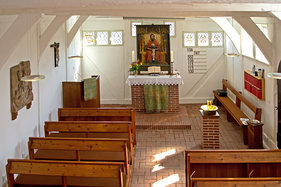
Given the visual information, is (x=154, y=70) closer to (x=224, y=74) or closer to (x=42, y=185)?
(x=224, y=74)

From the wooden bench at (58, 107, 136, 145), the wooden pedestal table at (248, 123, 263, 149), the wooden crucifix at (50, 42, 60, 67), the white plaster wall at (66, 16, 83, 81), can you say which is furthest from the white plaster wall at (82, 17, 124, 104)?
the wooden pedestal table at (248, 123, 263, 149)

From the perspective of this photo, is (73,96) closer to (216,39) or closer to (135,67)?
(135,67)

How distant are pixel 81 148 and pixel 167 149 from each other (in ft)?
11.3

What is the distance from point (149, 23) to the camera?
16016 mm

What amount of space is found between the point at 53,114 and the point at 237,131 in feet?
18.7

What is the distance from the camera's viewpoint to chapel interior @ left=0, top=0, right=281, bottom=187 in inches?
264

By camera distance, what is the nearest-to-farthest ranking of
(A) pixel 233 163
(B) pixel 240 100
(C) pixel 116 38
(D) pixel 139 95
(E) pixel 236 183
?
(E) pixel 236 183 < (A) pixel 233 163 < (B) pixel 240 100 < (D) pixel 139 95 < (C) pixel 116 38

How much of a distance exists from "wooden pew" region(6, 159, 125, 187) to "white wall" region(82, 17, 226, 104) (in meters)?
9.62

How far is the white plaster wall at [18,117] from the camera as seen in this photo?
7684mm

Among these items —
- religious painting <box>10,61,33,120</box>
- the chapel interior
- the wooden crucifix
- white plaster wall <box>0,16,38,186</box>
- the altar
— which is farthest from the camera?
the altar

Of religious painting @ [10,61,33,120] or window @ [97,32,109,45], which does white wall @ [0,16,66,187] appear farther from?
window @ [97,32,109,45]

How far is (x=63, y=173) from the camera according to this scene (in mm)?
6355

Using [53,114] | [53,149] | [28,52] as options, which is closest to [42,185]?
[53,149]

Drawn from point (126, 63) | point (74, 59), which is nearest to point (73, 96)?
point (74, 59)
